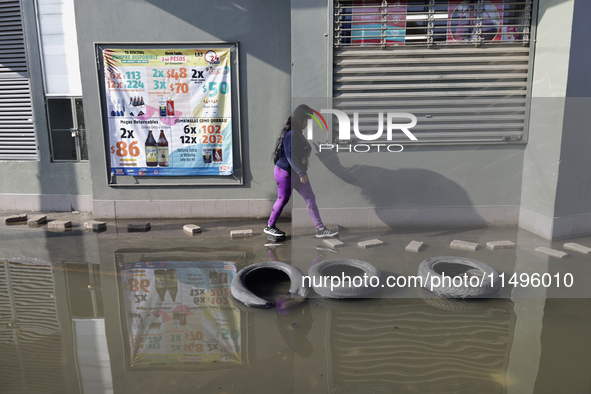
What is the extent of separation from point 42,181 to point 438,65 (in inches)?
340

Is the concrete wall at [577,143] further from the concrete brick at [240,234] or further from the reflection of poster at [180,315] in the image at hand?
the reflection of poster at [180,315]

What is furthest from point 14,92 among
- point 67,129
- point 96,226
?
point 96,226

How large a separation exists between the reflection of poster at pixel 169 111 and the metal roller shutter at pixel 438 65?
2.44 meters

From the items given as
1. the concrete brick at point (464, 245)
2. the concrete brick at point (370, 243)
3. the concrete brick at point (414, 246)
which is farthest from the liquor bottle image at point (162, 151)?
the concrete brick at point (464, 245)

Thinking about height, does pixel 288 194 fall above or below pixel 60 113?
below

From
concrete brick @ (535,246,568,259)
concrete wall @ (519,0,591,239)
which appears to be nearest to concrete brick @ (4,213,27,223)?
concrete brick @ (535,246,568,259)

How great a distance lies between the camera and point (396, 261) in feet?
18.8

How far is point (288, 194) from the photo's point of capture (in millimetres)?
6746

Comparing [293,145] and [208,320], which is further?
[293,145]

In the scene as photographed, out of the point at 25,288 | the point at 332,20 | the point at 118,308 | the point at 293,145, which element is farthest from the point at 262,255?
the point at 332,20

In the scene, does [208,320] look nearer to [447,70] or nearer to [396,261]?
[396,261]

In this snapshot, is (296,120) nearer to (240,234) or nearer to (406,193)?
(240,234)

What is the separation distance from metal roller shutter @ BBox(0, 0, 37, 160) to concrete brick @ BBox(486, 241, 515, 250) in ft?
30.8

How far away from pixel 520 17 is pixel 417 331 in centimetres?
585
